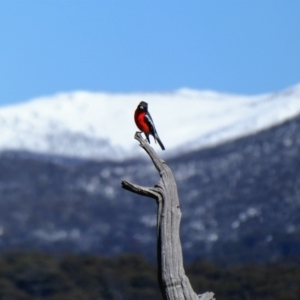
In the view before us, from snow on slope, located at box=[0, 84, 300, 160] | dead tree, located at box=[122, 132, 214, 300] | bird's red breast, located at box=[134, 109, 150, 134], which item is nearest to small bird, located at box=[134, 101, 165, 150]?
A: bird's red breast, located at box=[134, 109, 150, 134]

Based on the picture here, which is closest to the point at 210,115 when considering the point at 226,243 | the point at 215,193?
the point at 215,193

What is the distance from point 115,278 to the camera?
52.4 m

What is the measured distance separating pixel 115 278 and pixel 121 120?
106ft

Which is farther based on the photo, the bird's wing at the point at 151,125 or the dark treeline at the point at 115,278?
the dark treeline at the point at 115,278

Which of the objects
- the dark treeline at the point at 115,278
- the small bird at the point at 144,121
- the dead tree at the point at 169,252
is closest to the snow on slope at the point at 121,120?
the dark treeline at the point at 115,278

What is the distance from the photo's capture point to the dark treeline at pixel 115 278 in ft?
137

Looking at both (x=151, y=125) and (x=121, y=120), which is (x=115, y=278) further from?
(x=151, y=125)

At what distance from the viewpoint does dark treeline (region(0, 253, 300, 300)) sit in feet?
137

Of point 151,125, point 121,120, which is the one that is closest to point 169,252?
point 151,125

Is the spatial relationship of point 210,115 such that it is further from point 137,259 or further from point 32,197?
point 137,259

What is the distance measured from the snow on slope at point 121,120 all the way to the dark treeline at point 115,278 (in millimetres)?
16363

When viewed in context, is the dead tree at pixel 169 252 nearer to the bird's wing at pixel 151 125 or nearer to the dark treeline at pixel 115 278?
the bird's wing at pixel 151 125

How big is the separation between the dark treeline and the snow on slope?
1636 cm

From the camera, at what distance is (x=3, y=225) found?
70938mm
